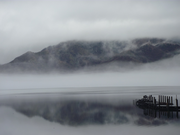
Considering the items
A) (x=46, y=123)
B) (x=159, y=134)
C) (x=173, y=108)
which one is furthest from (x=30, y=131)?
(x=173, y=108)

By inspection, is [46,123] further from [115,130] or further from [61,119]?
[115,130]

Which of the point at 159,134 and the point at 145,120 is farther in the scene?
the point at 145,120

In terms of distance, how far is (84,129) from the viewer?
4184 cm

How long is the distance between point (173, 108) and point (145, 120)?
366 inches

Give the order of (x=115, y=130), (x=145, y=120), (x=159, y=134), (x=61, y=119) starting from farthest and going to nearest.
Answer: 1. (x=61, y=119)
2. (x=145, y=120)
3. (x=115, y=130)
4. (x=159, y=134)

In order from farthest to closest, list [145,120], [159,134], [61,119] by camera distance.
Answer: [61,119] < [145,120] < [159,134]

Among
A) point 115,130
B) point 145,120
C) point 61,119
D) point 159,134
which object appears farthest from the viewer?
point 61,119

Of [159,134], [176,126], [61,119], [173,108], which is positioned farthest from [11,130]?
[173,108]

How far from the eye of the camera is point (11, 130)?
1686 inches

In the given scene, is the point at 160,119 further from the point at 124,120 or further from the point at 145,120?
the point at 124,120

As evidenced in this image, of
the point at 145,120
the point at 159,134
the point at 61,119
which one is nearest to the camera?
the point at 159,134

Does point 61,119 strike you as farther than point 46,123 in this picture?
Yes

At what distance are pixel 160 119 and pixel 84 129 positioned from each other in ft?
48.5

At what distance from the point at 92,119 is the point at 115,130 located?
420 inches
